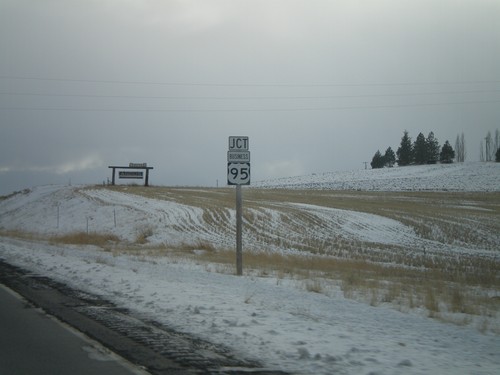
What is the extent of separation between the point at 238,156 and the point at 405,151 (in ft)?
457

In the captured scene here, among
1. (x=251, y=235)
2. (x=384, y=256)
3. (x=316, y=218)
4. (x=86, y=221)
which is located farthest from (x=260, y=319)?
(x=86, y=221)

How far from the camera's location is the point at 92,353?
24.0 feet

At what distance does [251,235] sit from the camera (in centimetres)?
A: 3478

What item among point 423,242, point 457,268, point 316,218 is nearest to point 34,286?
point 457,268

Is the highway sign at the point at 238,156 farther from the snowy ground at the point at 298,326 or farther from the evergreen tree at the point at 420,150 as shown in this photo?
the evergreen tree at the point at 420,150

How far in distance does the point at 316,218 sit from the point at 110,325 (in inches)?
1401

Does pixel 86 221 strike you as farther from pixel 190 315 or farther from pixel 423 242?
pixel 190 315

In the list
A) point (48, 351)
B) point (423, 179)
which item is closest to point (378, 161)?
point (423, 179)

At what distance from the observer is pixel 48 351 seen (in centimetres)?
746

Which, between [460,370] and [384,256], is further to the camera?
[384,256]

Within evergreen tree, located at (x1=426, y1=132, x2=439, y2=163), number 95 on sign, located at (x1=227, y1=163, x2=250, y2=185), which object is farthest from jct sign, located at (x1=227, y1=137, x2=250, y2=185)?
evergreen tree, located at (x1=426, y1=132, x2=439, y2=163)

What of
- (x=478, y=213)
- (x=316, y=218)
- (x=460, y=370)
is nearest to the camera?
(x=460, y=370)

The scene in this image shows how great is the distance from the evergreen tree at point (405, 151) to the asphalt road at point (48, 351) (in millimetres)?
146672

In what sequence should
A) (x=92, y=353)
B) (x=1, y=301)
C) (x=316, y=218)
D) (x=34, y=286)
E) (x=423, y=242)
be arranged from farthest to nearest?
1. (x=316, y=218)
2. (x=423, y=242)
3. (x=34, y=286)
4. (x=1, y=301)
5. (x=92, y=353)
